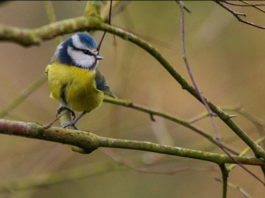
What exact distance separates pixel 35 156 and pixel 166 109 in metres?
1.79

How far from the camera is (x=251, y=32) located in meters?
5.09

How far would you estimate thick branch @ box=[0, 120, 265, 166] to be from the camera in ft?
Answer: 4.58

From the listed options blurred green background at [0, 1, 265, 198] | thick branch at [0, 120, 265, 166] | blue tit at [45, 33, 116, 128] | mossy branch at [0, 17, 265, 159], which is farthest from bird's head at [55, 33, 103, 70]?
blurred green background at [0, 1, 265, 198]

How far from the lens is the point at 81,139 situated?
5.00 feet

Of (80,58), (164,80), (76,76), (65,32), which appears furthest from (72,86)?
(164,80)

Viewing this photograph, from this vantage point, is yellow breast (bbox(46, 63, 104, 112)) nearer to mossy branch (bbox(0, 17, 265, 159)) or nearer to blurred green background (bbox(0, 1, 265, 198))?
mossy branch (bbox(0, 17, 265, 159))

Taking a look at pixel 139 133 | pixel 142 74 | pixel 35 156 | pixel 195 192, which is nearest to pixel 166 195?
pixel 195 192

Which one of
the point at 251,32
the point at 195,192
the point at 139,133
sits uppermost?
the point at 251,32

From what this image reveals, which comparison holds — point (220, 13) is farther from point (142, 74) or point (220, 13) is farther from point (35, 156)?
point (35, 156)

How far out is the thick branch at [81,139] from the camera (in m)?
1.40

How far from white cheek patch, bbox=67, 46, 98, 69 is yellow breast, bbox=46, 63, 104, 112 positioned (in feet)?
0.11

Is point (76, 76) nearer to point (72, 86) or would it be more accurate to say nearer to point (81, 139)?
point (72, 86)

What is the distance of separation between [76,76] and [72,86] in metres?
0.06

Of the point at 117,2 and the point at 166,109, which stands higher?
the point at 166,109
